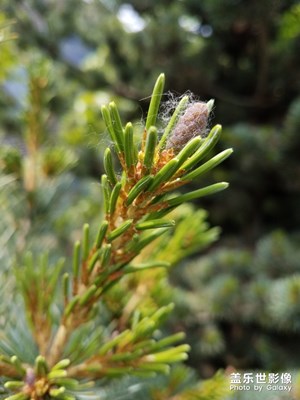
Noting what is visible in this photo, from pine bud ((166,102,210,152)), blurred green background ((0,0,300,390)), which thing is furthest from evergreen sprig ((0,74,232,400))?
blurred green background ((0,0,300,390))

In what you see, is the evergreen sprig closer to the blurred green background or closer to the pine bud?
the pine bud

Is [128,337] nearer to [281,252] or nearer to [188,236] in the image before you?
[188,236]

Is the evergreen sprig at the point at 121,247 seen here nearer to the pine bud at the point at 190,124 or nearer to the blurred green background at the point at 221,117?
the pine bud at the point at 190,124

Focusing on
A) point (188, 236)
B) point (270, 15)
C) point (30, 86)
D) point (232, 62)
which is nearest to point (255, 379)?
point (188, 236)

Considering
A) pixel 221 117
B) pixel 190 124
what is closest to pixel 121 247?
pixel 190 124

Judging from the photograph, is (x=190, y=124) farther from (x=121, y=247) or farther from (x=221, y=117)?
(x=221, y=117)

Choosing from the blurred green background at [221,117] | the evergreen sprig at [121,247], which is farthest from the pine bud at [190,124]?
the blurred green background at [221,117]
